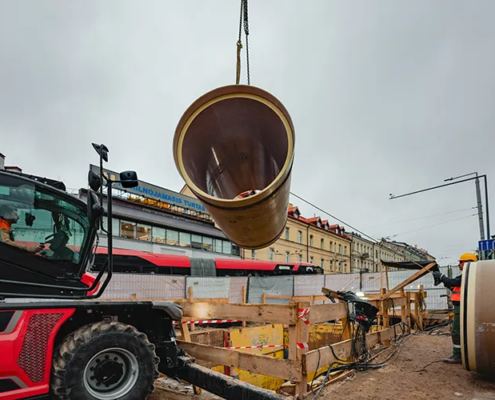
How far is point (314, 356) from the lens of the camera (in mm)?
4258

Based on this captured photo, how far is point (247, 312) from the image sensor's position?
15.0 feet

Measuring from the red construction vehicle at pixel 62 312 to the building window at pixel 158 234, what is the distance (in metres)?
23.4

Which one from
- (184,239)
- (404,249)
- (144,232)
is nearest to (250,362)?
(144,232)

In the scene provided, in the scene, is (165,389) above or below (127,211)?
below

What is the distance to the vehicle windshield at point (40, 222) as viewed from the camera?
3.30 m

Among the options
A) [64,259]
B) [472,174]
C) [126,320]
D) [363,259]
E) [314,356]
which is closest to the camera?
[64,259]

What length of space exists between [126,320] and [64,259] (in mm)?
947

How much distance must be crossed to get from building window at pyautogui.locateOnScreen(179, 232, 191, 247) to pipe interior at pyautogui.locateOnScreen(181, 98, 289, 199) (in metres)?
26.0

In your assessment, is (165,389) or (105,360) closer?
(105,360)

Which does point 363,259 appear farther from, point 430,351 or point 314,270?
point 430,351

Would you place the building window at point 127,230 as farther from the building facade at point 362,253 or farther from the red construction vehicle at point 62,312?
the building facade at point 362,253

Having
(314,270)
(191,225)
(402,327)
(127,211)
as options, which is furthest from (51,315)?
(191,225)

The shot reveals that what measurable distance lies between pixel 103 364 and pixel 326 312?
2.80 m

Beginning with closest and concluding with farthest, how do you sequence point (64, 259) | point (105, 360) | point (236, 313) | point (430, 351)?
point (105, 360)
point (64, 259)
point (236, 313)
point (430, 351)
